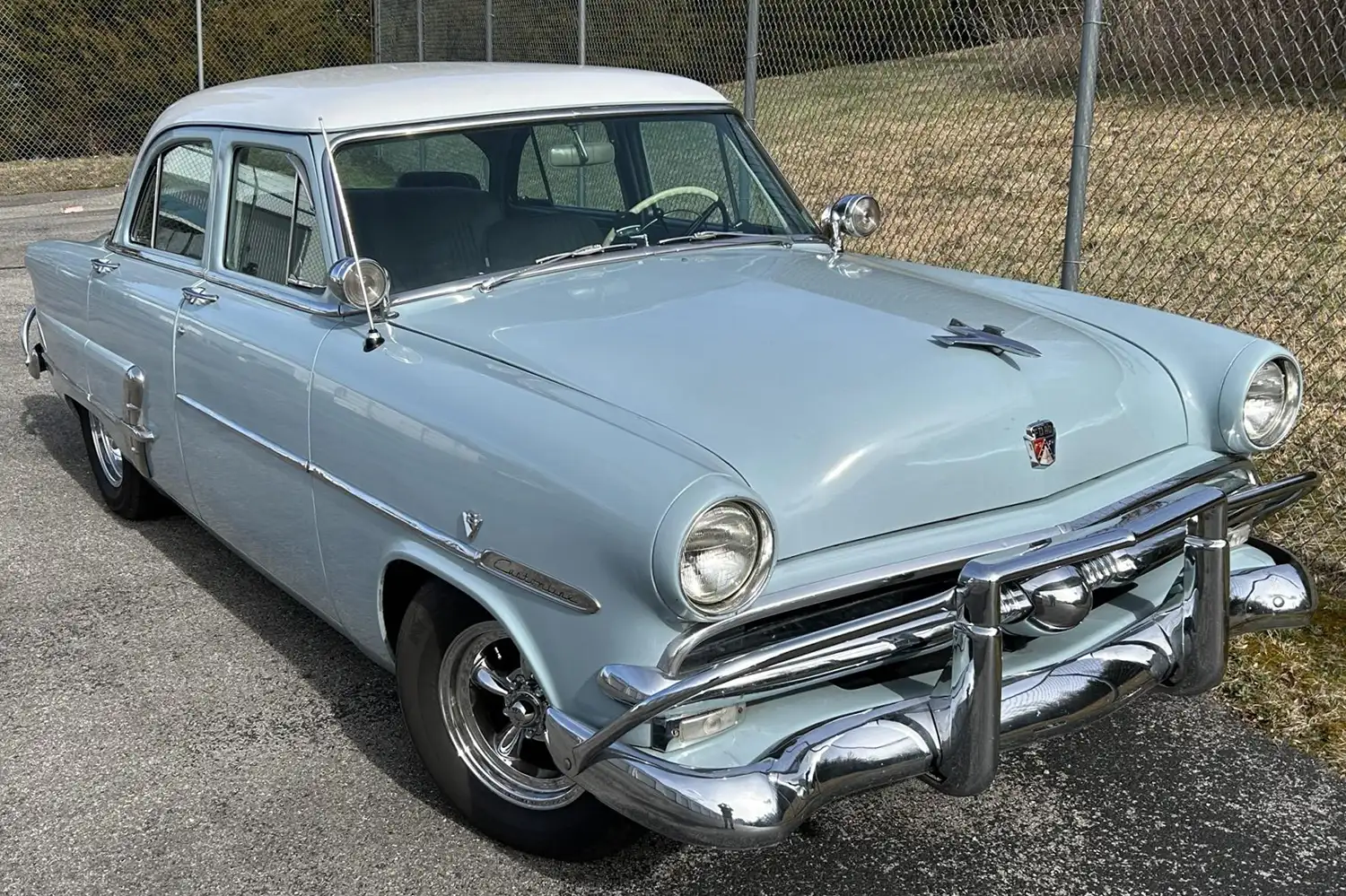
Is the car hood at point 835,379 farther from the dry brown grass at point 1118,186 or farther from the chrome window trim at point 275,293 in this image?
the dry brown grass at point 1118,186

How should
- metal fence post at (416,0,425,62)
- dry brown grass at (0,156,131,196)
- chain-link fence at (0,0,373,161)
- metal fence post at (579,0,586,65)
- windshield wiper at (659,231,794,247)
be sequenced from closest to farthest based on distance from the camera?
1. windshield wiper at (659,231,794,247)
2. metal fence post at (579,0,586,65)
3. metal fence post at (416,0,425,62)
4. dry brown grass at (0,156,131,196)
5. chain-link fence at (0,0,373,161)

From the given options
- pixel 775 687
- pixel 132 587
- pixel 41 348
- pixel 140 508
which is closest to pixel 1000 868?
pixel 775 687

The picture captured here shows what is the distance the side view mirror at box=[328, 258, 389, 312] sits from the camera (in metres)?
3.14

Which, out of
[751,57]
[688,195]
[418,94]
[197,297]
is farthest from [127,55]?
[688,195]

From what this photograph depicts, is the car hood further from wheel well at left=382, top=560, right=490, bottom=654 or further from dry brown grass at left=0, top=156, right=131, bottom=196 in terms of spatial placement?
dry brown grass at left=0, top=156, right=131, bottom=196

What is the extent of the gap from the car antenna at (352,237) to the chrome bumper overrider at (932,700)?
111cm

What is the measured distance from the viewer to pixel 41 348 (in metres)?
5.36

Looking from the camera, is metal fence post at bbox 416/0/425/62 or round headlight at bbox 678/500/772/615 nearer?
round headlight at bbox 678/500/772/615

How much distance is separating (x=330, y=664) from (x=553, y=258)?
52.2 inches

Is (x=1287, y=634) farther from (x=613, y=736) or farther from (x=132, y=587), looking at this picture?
(x=132, y=587)

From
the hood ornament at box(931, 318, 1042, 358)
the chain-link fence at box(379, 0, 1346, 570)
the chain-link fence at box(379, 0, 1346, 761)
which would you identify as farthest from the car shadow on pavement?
the chain-link fence at box(379, 0, 1346, 570)

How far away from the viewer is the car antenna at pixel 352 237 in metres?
3.13

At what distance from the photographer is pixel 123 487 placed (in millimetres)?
4926

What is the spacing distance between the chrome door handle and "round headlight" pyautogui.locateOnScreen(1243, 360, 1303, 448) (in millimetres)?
2777
